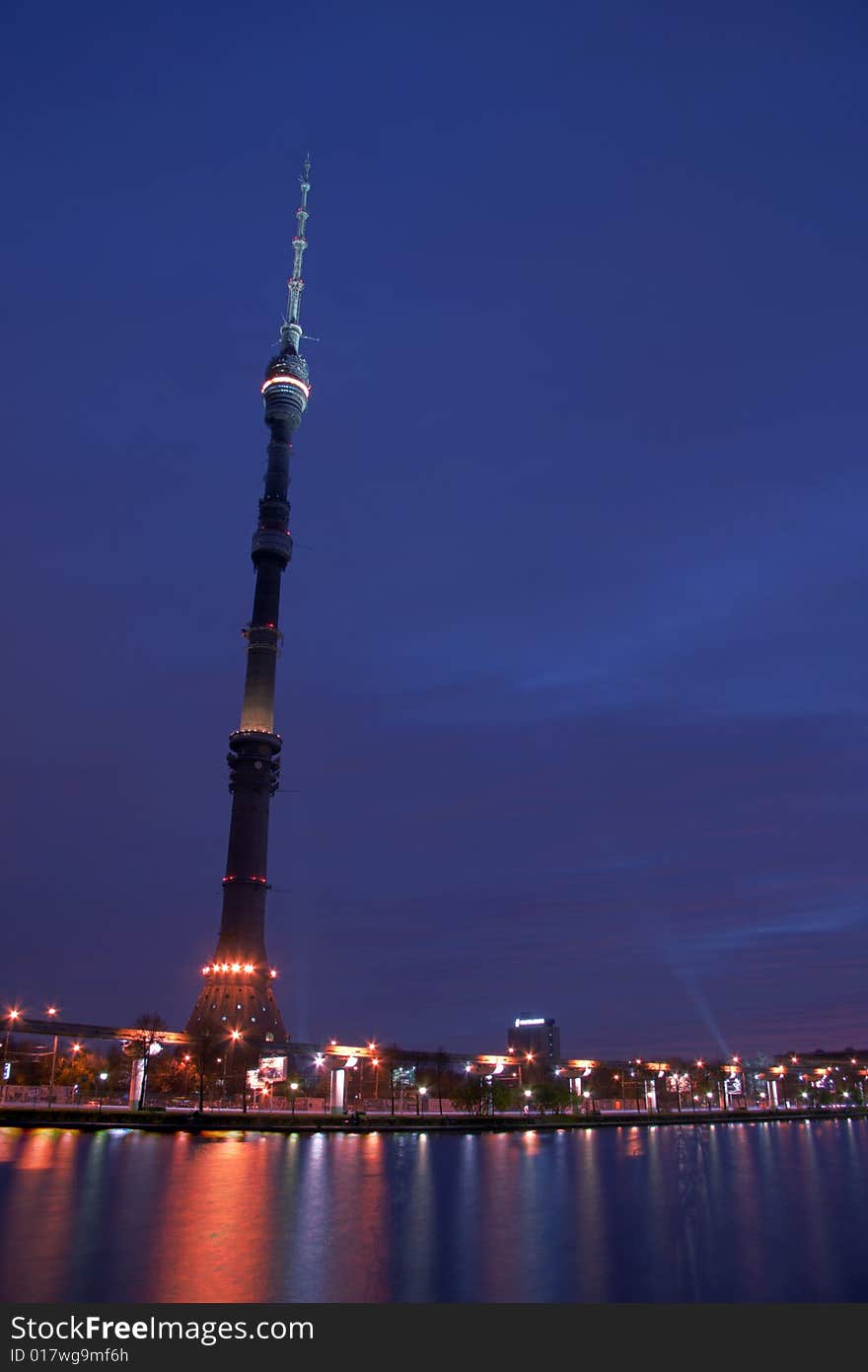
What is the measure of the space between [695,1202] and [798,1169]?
68.8 ft

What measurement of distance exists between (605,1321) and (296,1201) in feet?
57.5

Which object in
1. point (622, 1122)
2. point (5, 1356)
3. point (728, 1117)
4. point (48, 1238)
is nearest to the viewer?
point (5, 1356)

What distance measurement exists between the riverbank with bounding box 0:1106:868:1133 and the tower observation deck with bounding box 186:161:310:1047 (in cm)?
4364

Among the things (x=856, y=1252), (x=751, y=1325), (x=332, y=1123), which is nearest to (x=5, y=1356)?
(x=751, y=1325)

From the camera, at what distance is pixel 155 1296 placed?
20359 millimetres

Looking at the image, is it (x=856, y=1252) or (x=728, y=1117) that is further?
(x=728, y=1117)

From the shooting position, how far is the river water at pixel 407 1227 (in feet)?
74.6

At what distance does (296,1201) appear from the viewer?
34188 mm

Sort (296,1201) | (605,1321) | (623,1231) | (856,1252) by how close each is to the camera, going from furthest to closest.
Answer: (296,1201)
(623,1231)
(856,1252)
(605,1321)

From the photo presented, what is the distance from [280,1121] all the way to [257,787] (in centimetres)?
7006

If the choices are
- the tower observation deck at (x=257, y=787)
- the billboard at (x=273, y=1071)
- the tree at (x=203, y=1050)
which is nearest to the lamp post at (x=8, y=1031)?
the tree at (x=203, y=1050)

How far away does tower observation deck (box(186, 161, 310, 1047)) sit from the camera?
132 meters

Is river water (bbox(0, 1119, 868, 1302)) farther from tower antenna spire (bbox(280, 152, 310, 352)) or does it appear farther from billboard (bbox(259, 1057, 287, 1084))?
tower antenna spire (bbox(280, 152, 310, 352))

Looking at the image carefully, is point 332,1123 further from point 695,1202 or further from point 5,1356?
point 5,1356
